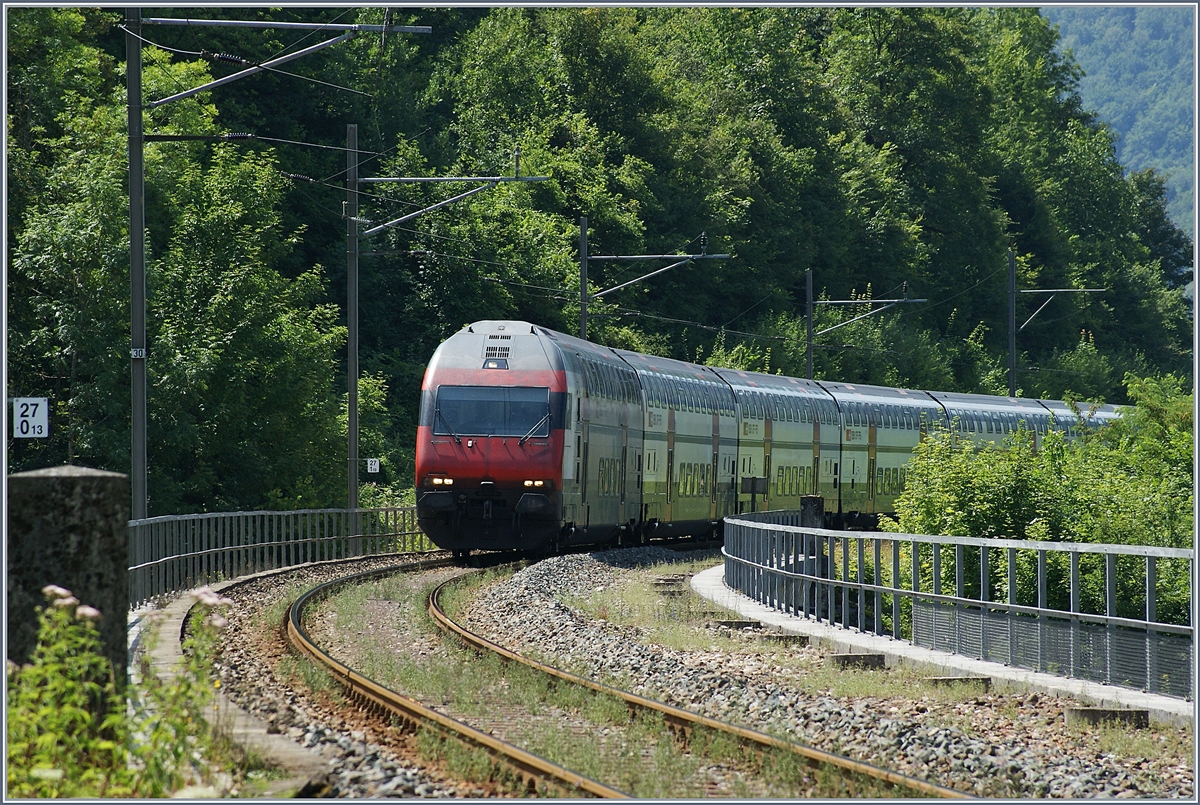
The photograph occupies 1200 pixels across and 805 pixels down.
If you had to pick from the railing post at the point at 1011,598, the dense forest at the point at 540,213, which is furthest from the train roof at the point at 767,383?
the railing post at the point at 1011,598

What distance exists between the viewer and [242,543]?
82.1ft

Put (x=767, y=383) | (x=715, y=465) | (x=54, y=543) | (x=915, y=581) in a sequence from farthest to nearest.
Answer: (x=767, y=383), (x=715, y=465), (x=915, y=581), (x=54, y=543)

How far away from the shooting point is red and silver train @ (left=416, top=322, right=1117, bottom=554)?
87.4 feet

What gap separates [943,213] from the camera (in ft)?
300

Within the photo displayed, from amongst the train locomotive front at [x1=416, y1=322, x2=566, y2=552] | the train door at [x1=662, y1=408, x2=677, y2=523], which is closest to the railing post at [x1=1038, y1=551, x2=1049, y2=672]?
the train locomotive front at [x1=416, y1=322, x2=566, y2=552]

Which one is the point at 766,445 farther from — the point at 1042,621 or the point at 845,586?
the point at 1042,621

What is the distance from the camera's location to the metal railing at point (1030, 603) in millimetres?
12062

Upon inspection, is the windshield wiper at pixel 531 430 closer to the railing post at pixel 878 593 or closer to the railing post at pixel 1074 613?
the railing post at pixel 878 593

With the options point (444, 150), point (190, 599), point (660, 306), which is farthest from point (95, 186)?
point (660, 306)

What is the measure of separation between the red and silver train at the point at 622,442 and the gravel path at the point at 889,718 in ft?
28.4

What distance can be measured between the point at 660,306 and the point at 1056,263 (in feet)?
122

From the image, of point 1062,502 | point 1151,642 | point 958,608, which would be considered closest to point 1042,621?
point 958,608

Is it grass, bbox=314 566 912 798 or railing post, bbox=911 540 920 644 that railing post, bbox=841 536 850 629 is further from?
grass, bbox=314 566 912 798

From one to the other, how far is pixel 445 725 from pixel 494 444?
16.2 meters
